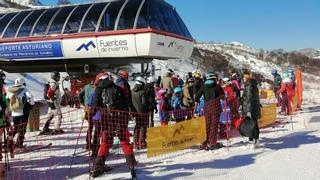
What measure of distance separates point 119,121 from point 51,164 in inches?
80.7

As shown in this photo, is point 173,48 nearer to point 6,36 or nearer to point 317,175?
point 6,36

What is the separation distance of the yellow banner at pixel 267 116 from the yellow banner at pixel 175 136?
324cm

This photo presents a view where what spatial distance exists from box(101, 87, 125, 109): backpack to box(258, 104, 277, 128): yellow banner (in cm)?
574

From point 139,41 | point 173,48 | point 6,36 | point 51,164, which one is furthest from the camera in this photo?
point 6,36

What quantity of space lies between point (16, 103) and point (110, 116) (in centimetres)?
306

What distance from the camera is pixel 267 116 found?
37.8 ft

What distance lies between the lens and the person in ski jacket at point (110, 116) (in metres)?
6.38

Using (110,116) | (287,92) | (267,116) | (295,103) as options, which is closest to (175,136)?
(110,116)

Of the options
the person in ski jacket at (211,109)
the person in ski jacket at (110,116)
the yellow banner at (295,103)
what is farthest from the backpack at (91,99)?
the yellow banner at (295,103)

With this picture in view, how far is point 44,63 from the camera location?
49.4 feet

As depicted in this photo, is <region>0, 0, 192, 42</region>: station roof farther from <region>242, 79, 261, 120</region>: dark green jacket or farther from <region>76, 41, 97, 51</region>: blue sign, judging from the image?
<region>242, 79, 261, 120</region>: dark green jacket

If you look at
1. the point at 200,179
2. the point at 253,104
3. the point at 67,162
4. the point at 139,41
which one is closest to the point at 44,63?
the point at 139,41

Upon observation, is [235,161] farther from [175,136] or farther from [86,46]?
[86,46]

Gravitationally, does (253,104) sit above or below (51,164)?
above
